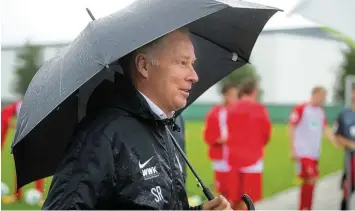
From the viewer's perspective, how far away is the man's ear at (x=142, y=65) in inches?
96.8

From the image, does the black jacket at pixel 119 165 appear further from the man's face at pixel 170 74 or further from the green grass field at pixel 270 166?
the green grass field at pixel 270 166

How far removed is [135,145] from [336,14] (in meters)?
1.48

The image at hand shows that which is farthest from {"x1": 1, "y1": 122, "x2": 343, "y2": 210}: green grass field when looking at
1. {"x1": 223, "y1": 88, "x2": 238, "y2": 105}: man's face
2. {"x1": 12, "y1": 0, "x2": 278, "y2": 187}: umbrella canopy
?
{"x1": 12, "y1": 0, "x2": 278, "y2": 187}: umbrella canopy

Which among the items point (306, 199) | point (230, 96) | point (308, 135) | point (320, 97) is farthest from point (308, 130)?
point (230, 96)

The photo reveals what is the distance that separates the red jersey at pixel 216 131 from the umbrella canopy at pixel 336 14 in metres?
5.21

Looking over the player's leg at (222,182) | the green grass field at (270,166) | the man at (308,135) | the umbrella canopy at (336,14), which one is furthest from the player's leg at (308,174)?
the umbrella canopy at (336,14)

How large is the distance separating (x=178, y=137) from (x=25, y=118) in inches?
51.4

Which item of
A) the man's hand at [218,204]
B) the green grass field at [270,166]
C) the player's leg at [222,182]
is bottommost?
the green grass field at [270,166]

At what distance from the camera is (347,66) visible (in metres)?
33.7

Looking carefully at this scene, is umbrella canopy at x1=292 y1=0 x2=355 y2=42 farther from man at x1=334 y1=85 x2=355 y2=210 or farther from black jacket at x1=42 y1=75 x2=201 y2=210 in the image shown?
man at x1=334 y1=85 x2=355 y2=210

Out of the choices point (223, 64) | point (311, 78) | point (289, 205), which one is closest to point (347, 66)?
point (311, 78)

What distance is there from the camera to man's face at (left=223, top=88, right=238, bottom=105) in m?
8.98

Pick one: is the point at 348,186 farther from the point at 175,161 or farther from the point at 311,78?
the point at 311,78

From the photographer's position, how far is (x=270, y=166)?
1695 cm
